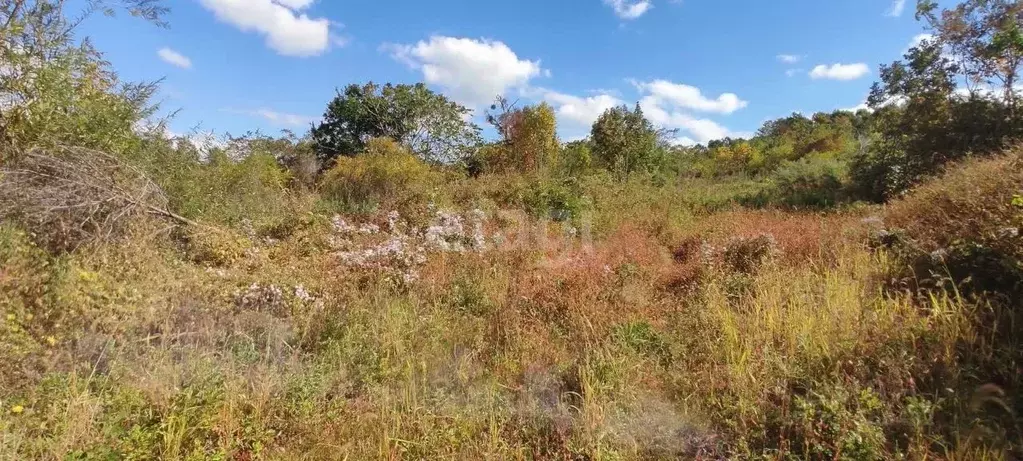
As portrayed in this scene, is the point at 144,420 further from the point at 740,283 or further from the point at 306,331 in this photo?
the point at 740,283

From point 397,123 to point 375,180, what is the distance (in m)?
6.05

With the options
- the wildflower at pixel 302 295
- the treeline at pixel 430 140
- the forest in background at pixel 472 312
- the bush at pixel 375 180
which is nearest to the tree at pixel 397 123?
the treeline at pixel 430 140

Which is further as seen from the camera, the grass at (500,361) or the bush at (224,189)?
the bush at (224,189)

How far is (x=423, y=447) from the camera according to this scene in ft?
8.30

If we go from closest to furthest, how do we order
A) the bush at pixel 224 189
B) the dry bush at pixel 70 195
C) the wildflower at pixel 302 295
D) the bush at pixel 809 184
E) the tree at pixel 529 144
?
the dry bush at pixel 70 195 < the wildflower at pixel 302 295 < the bush at pixel 224 189 < the bush at pixel 809 184 < the tree at pixel 529 144

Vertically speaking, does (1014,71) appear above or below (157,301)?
above

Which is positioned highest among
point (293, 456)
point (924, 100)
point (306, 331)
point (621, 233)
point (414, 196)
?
point (924, 100)

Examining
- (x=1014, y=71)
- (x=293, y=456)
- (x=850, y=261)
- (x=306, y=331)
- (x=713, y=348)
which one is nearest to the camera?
(x=293, y=456)

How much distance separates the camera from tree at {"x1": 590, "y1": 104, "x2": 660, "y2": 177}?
55.9 ft

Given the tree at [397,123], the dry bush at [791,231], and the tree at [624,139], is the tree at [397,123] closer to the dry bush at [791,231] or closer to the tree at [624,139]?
the tree at [624,139]

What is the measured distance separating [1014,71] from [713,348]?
9463 mm

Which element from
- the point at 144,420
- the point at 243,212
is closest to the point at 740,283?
the point at 144,420

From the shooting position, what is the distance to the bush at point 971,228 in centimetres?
325

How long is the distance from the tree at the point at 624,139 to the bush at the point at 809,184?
516cm
